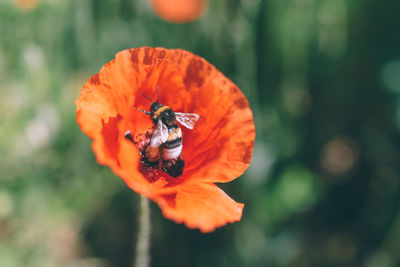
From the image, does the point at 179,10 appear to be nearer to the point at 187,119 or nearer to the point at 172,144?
the point at 187,119

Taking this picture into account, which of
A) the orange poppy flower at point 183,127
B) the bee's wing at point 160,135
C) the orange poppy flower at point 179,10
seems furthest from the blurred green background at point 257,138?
the bee's wing at point 160,135

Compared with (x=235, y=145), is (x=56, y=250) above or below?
below

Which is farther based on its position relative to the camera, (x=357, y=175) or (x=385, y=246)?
(x=357, y=175)

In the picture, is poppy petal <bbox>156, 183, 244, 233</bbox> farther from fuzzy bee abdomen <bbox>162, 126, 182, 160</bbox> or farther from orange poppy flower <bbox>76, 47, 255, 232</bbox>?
fuzzy bee abdomen <bbox>162, 126, 182, 160</bbox>

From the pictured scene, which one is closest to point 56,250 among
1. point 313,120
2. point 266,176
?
point 266,176

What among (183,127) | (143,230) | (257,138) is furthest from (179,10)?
(143,230)

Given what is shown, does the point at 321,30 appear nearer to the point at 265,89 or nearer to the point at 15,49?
the point at 265,89

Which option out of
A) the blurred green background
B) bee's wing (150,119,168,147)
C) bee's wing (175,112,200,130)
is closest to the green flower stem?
bee's wing (150,119,168,147)

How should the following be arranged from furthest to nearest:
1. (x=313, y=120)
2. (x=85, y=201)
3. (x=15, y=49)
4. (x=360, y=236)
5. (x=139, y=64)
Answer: (x=313, y=120), (x=360, y=236), (x=85, y=201), (x=15, y=49), (x=139, y=64)
